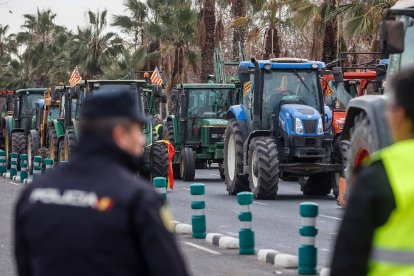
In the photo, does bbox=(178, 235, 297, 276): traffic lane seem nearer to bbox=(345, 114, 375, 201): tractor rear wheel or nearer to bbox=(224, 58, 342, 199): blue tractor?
bbox=(345, 114, 375, 201): tractor rear wheel

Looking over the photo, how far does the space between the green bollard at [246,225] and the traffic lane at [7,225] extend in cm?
247

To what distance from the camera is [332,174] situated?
26219 millimetres

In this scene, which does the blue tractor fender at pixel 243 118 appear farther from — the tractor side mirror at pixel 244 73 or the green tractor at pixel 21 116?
the green tractor at pixel 21 116

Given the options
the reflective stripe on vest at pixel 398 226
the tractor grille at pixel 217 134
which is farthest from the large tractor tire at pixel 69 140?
the reflective stripe on vest at pixel 398 226

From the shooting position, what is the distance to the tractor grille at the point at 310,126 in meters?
24.6

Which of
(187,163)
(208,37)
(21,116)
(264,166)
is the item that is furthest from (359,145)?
(208,37)

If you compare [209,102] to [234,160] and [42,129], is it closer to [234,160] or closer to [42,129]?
[42,129]

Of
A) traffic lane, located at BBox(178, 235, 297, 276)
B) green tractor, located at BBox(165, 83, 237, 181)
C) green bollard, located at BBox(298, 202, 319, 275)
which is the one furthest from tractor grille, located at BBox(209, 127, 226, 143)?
green bollard, located at BBox(298, 202, 319, 275)

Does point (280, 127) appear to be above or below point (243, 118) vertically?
below

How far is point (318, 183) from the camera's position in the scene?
2675 cm

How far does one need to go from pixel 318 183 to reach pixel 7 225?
27.7 ft

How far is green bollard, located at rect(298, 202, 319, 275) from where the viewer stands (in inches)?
496

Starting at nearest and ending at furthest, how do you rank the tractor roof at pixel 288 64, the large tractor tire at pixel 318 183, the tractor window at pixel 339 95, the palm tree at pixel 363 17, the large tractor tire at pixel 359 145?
the large tractor tire at pixel 359 145 < the tractor roof at pixel 288 64 < the large tractor tire at pixel 318 183 < the tractor window at pixel 339 95 < the palm tree at pixel 363 17

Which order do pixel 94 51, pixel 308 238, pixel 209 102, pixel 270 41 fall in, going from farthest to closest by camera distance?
pixel 94 51 → pixel 270 41 → pixel 209 102 → pixel 308 238
